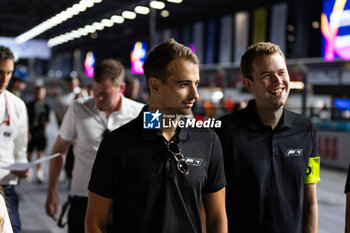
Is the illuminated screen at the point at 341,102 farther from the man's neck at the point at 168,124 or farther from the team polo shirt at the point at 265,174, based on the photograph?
the man's neck at the point at 168,124

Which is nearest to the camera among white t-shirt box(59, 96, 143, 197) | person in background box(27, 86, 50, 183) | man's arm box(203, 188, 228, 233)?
man's arm box(203, 188, 228, 233)

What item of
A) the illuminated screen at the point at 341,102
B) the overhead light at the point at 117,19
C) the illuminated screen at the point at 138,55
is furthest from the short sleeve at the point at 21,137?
the illuminated screen at the point at 138,55

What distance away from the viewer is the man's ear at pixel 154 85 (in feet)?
4.90

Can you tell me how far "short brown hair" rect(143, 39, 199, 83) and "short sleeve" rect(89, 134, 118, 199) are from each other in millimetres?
272

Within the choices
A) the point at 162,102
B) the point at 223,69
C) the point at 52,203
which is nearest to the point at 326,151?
the point at 223,69

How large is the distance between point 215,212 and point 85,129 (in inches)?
57.3

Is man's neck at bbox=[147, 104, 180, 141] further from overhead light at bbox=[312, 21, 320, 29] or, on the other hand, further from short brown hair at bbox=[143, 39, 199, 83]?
overhead light at bbox=[312, 21, 320, 29]

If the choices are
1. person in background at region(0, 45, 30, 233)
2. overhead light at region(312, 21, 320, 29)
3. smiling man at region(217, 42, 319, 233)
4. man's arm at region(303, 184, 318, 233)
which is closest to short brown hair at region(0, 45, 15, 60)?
person in background at region(0, 45, 30, 233)

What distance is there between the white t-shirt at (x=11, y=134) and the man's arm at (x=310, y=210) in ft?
6.26

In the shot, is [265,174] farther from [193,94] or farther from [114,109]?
[114,109]

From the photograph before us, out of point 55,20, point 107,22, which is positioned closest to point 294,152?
point 107,22

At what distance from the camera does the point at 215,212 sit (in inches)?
61.7

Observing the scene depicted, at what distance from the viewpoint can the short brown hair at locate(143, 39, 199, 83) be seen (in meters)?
1.47

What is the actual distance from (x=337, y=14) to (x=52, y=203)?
1345cm
